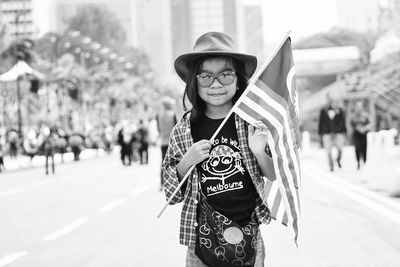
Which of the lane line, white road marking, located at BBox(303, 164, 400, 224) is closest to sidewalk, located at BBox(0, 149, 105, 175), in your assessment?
white road marking, located at BBox(303, 164, 400, 224)

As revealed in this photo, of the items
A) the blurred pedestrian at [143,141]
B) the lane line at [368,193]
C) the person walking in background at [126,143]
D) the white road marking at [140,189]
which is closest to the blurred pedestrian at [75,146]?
the person walking in background at [126,143]

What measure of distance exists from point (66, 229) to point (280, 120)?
22.4 ft

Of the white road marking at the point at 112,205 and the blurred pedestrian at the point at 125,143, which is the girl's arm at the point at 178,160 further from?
the blurred pedestrian at the point at 125,143

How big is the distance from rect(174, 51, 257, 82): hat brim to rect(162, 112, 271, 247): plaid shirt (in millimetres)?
226

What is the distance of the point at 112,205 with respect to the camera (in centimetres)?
1354

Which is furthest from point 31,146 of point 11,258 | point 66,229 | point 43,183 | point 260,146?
point 260,146

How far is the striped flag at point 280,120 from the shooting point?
13.1ft

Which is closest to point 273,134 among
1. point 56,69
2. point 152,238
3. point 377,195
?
point 152,238

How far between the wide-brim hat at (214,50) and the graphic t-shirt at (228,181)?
37 centimetres

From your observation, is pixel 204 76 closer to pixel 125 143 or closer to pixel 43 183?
pixel 43 183

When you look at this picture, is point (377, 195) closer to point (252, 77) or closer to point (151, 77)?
point (252, 77)

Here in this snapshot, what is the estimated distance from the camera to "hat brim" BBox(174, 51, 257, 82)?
155 inches

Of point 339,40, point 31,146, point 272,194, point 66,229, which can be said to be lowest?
point 66,229

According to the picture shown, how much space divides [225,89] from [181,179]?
472 mm
